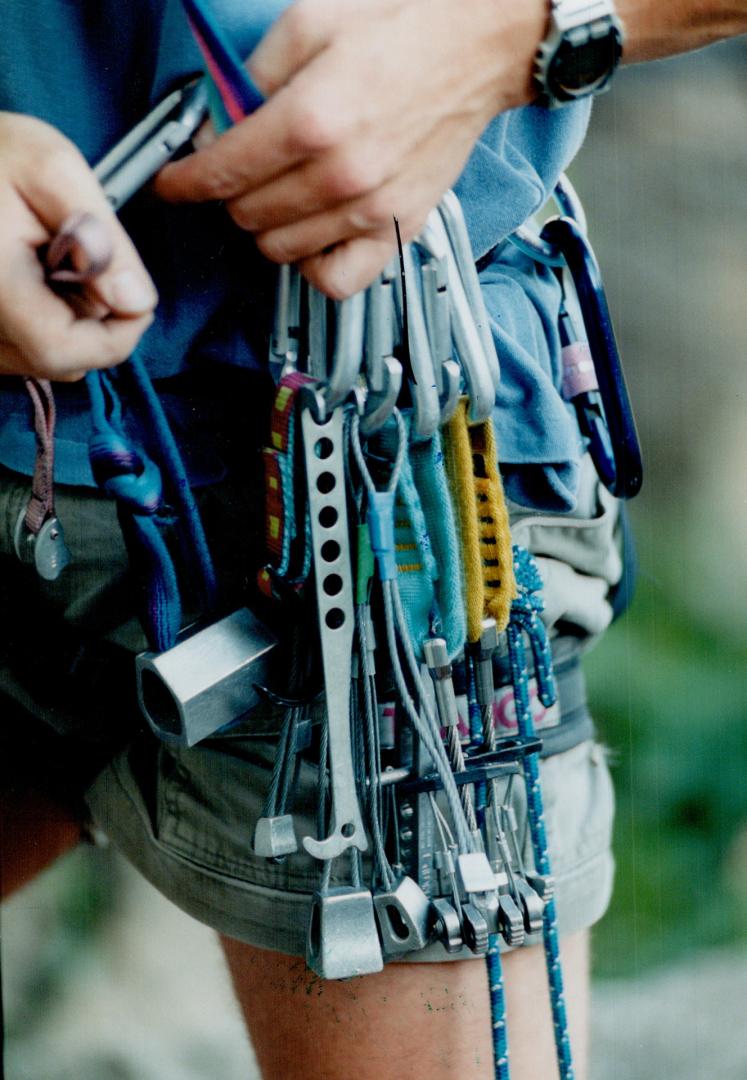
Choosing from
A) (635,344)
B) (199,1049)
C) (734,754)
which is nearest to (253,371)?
(199,1049)

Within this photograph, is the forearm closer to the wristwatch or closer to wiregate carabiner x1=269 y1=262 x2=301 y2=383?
the wristwatch

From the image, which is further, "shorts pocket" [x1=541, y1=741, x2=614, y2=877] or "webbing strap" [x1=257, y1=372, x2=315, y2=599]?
"shorts pocket" [x1=541, y1=741, x2=614, y2=877]

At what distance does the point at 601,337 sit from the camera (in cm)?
65

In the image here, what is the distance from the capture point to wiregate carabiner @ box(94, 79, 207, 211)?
481 mm

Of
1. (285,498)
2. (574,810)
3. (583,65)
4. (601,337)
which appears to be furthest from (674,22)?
(574,810)

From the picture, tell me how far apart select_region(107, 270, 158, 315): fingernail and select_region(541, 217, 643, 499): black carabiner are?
30cm

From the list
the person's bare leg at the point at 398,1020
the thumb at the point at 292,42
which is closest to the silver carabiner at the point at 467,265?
the thumb at the point at 292,42

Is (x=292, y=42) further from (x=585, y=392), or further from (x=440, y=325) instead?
(x=585, y=392)

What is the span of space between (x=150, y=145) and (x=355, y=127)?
0.31 ft

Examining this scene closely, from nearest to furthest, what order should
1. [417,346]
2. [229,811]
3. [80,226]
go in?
[80,226], [417,346], [229,811]

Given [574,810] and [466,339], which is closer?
[466,339]

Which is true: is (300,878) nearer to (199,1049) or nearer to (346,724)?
(346,724)

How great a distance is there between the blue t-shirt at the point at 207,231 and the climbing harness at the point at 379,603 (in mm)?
38

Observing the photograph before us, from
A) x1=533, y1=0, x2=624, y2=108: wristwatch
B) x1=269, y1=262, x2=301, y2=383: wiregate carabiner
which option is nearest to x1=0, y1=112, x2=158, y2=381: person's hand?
x1=269, y1=262, x2=301, y2=383: wiregate carabiner
